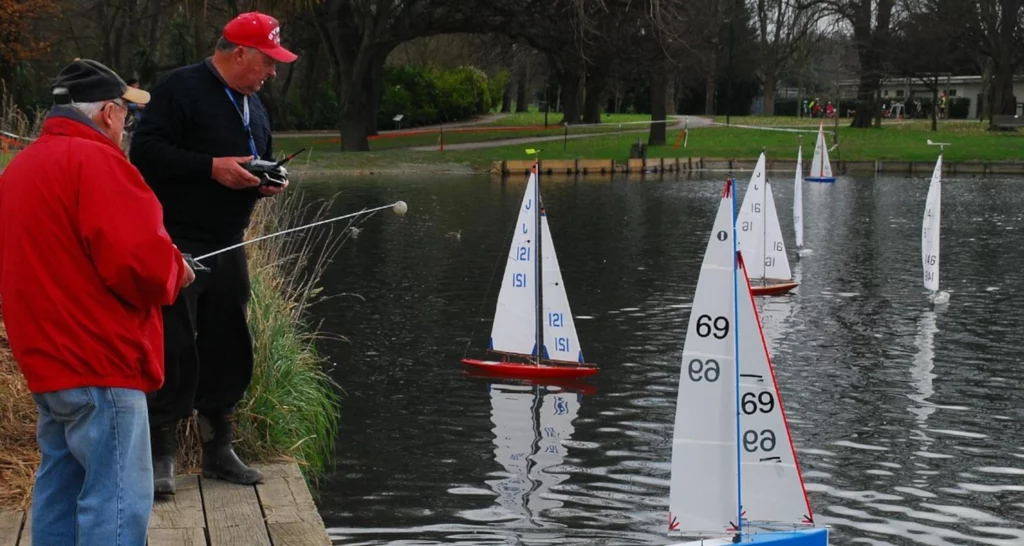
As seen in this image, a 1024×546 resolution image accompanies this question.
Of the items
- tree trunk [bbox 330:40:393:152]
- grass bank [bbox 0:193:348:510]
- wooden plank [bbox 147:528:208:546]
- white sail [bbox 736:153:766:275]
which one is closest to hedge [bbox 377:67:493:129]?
tree trunk [bbox 330:40:393:152]

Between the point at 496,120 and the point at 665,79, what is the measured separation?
68.4 ft

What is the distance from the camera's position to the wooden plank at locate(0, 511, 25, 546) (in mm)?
5359

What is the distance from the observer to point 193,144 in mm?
6090

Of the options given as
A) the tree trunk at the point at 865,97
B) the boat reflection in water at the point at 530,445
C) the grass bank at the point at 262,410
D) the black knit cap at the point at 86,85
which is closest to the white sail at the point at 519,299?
the boat reflection in water at the point at 530,445

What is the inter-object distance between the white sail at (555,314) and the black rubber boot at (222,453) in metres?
8.17

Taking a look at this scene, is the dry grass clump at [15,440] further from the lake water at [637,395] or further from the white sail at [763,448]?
the white sail at [763,448]

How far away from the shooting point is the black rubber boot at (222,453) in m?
6.30

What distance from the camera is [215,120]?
20.0 feet

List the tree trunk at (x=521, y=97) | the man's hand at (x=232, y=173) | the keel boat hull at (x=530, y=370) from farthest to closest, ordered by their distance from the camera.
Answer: the tree trunk at (x=521, y=97) → the keel boat hull at (x=530, y=370) → the man's hand at (x=232, y=173)

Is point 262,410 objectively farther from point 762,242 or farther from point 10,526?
point 762,242

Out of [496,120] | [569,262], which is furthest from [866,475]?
[496,120]

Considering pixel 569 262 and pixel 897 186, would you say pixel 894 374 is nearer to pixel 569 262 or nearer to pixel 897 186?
pixel 569 262

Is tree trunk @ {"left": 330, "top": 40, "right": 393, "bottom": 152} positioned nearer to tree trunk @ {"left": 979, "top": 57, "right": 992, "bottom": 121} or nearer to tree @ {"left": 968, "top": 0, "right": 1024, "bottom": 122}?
tree @ {"left": 968, "top": 0, "right": 1024, "bottom": 122}

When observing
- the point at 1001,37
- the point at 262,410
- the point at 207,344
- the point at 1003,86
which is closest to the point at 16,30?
the point at 262,410
